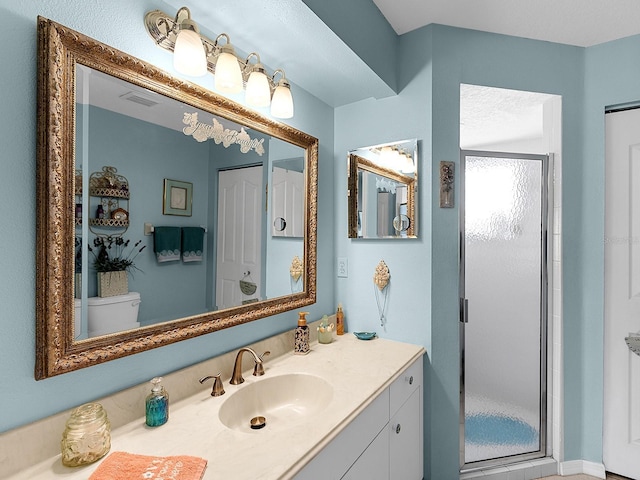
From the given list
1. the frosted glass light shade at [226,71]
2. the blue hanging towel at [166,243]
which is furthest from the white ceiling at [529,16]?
the blue hanging towel at [166,243]

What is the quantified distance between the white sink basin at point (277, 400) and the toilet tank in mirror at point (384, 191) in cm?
91

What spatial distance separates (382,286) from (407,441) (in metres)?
0.76

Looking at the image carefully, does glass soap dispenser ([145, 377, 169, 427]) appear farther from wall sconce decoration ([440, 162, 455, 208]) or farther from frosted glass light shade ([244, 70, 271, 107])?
wall sconce decoration ([440, 162, 455, 208])

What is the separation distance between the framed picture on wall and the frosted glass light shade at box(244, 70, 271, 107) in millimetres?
439

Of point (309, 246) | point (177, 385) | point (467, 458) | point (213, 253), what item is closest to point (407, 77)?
point (309, 246)

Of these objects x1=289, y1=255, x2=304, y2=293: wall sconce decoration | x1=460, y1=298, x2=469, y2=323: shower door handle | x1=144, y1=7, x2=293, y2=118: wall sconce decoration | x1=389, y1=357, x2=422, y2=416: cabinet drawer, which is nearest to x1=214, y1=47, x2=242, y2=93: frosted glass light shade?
x1=144, y1=7, x2=293, y2=118: wall sconce decoration

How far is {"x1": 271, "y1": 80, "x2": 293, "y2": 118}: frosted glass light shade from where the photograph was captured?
1502 millimetres

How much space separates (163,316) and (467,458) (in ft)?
6.27

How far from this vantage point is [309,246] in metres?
1.91

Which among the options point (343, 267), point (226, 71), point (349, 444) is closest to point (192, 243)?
point (226, 71)

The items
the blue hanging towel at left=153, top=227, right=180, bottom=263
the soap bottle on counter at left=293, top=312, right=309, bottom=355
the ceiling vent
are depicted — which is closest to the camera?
the ceiling vent

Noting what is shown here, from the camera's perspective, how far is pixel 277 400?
4.66 feet

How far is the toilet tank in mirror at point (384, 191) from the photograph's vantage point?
74.0 inches

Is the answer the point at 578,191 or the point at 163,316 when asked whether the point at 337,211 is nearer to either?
the point at 163,316
